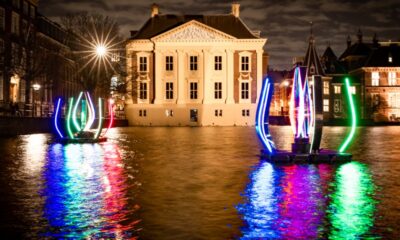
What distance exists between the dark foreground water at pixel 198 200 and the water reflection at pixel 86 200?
18 mm

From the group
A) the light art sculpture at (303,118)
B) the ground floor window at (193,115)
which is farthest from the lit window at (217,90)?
the light art sculpture at (303,118)

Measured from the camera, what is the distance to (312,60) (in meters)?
114

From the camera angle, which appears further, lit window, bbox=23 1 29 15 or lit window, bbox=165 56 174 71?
lit window, bbox=165 56 174 71

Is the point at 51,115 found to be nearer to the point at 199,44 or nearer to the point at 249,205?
the point at 199,44

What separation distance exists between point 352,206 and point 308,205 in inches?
32.4

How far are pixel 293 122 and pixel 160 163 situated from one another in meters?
5.07

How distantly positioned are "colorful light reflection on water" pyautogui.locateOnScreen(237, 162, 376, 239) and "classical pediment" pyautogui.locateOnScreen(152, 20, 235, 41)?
6988 cm

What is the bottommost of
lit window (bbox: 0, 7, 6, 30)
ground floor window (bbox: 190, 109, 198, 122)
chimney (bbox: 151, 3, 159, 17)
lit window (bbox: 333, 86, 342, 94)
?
ground floor window (bbox: 190, 109, 198, 122)

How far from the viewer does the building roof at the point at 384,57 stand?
363ft

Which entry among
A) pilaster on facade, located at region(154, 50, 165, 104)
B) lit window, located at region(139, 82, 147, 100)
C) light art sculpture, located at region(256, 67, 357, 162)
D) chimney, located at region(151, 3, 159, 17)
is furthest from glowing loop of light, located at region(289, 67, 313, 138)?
chimney, located at region(151, 3, 159, 17)

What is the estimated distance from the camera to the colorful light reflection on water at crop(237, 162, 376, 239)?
848cm

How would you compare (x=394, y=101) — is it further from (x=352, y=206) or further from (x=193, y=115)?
(x=352, y=206)

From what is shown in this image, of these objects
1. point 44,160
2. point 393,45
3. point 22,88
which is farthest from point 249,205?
point 393,45

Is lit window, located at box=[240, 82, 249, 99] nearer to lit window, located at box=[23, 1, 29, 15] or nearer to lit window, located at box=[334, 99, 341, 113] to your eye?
lit window, located at box=[334, 99, 341, 113]
